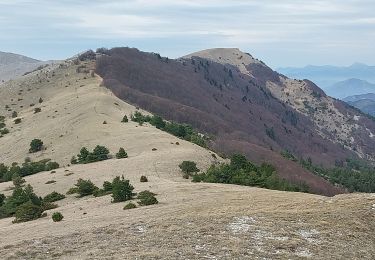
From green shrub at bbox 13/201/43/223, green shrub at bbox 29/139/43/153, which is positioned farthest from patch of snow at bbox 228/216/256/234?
green shrub at bbox 29/139/43/153

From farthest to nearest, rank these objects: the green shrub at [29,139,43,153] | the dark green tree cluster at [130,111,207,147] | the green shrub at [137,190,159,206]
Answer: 1. the dark green tree cluster at [130,111,207,147]
2. the green shrub at [29,139,43,153]
3. the green shrub at [137,190,159,206]

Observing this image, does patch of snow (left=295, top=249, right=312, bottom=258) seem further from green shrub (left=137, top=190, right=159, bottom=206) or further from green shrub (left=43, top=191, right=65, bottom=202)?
green shrub (left=43, top=191, right=65, bottom=202)

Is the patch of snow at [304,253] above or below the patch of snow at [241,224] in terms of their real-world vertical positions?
below

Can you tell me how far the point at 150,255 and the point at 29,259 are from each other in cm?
563

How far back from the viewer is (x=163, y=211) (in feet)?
95.6

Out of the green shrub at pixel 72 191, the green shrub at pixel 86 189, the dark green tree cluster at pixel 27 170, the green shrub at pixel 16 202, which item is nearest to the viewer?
the green shrub at pixel 16 202

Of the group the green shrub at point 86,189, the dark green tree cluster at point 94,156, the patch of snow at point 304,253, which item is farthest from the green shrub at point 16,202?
the patch of snow at point 304,253

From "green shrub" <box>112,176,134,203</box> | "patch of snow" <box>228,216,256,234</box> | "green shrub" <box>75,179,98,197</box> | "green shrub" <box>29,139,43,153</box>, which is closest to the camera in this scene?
"patch of snow" <box>228,216,256,234</box>

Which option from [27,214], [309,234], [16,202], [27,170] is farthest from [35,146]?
[309,234]

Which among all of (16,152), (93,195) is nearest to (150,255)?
(93,195)

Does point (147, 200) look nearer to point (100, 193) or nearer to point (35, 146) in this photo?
point (100, 193)

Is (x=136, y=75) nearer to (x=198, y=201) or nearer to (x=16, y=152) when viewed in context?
(x=16, y=152)

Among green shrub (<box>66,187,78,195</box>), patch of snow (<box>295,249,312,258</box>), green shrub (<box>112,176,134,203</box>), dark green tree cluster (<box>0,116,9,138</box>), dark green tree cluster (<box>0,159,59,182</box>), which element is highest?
patch of snow (<box>295,249,312,258</box>)

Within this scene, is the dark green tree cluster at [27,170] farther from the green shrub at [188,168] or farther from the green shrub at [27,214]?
the green shrub at [27,214]
